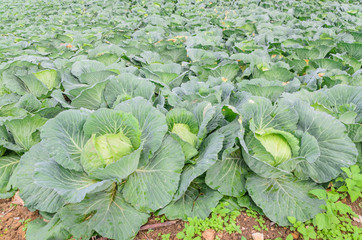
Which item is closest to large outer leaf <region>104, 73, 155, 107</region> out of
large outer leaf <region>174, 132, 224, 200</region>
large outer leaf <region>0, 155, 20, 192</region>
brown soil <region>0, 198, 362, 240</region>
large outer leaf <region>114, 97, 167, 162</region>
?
large outer leaf <region>114, 97, 167, 162</region>

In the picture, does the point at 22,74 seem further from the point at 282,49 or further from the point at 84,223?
the point at 282,49

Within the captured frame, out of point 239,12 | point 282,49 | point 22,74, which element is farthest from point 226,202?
point 239,12

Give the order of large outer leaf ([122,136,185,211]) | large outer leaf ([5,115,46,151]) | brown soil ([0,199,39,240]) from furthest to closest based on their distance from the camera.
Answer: large outer leaf ([5,115,46,151]), brown soil ([0,199,39,240]), large outer leaf ([122,136,185,211])

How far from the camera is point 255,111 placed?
2361 millimetres

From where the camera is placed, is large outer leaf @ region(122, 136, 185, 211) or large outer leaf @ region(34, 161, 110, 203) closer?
large outer leaf @ region(34, 161, 110, 203)

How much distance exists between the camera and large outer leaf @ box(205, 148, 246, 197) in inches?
88.6

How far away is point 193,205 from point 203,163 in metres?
0.43

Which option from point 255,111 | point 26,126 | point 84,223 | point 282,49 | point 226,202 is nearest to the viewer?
point 84,223

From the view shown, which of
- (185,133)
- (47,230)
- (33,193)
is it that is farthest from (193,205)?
(33,193)

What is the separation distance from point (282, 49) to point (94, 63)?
3370mm

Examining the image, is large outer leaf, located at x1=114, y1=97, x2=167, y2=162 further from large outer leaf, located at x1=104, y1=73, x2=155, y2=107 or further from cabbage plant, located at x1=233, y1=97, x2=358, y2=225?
cabbage plant, located at x1=233, y1=97, x2=358, y2=225

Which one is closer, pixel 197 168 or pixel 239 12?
pixel 197 168

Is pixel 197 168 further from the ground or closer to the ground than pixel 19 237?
further from the ground

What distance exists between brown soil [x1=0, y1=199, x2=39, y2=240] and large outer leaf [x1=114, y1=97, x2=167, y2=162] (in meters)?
1.26
